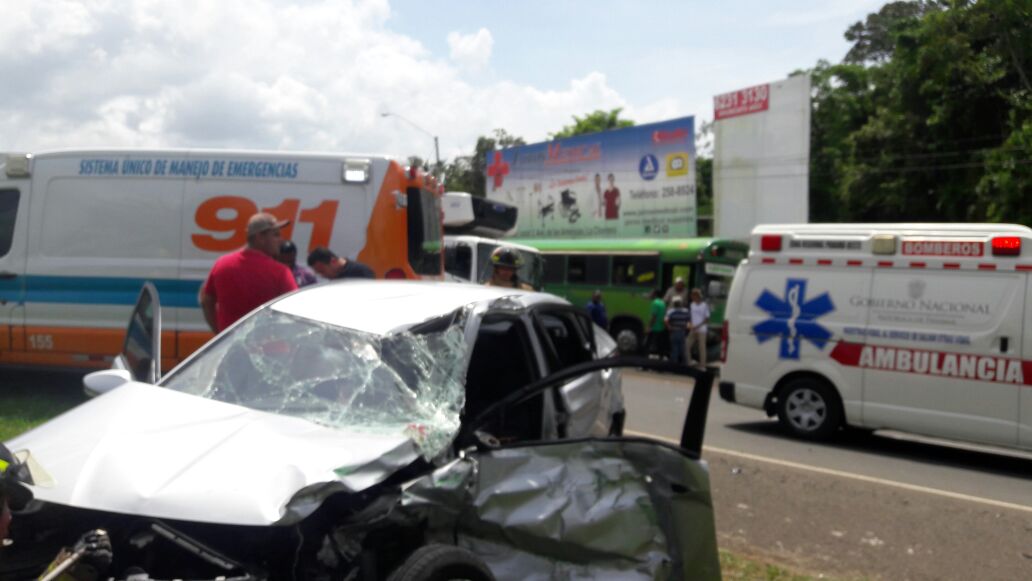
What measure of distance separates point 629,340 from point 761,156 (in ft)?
36.6

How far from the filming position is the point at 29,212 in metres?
10.2

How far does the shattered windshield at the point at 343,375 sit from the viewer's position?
4.01 m

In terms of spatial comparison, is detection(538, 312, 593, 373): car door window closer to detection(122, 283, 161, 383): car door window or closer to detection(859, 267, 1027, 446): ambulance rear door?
detection(122, 283, 161, 383): car door window

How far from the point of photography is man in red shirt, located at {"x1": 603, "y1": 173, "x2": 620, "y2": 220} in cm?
3575

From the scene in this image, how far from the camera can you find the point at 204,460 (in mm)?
3451

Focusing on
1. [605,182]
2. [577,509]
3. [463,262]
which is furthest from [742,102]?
[577,509]

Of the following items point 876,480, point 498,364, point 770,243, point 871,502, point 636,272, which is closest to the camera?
point 498,364

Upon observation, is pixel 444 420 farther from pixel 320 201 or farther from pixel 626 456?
pixel 320 201

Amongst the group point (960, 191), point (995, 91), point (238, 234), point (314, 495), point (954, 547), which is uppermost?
point (995, 91)

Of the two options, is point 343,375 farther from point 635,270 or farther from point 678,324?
point 635,270

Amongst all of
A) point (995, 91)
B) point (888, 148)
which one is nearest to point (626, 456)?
point (995, 91)

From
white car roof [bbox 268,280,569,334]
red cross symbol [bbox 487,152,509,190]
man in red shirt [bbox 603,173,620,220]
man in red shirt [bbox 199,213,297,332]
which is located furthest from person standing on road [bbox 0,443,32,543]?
red cross symbol [bbox 487,152,509,190]

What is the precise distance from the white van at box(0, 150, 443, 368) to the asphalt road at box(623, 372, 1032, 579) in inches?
A: 154

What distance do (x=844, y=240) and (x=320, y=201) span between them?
5.62 metres
